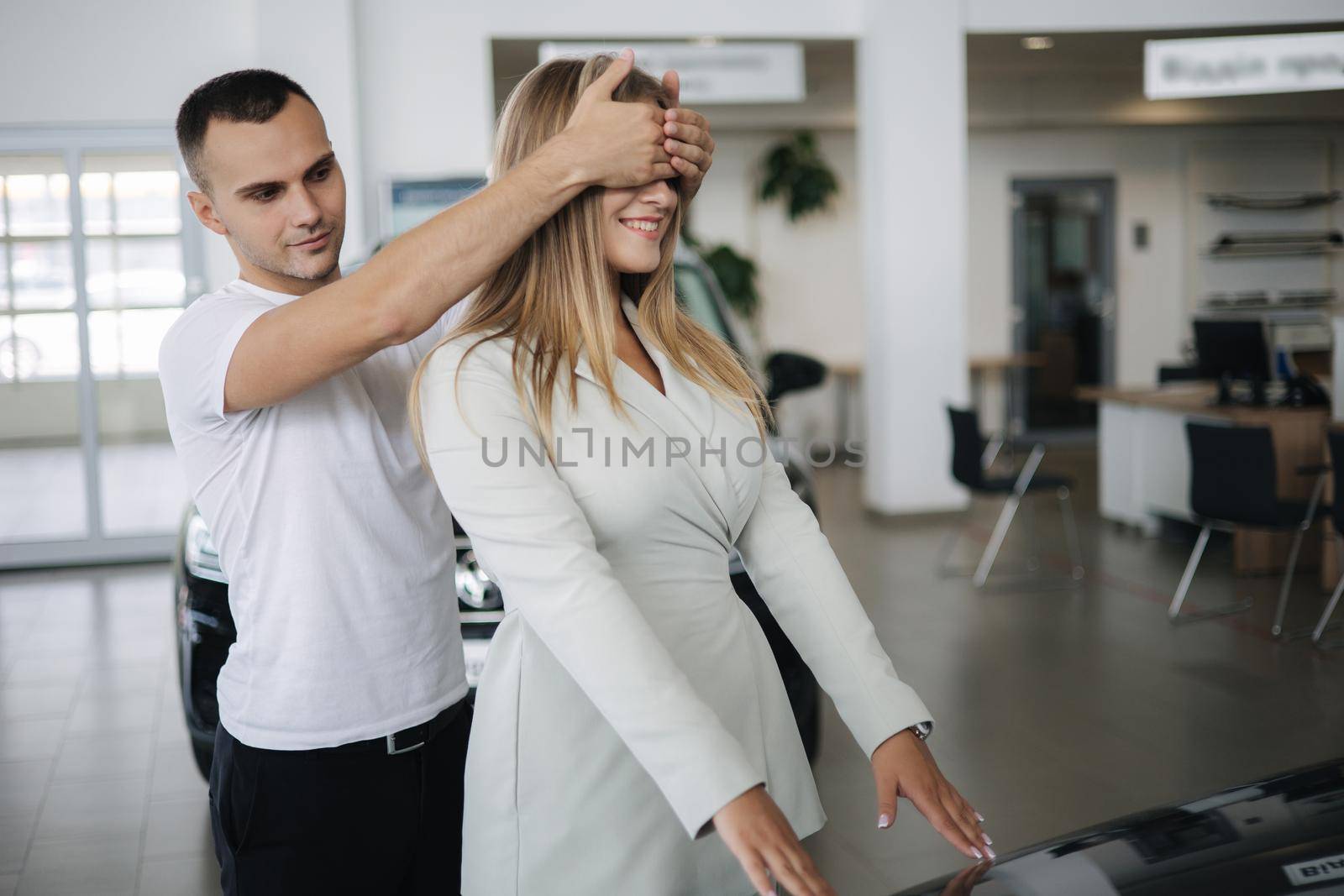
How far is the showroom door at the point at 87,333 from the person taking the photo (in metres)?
6.65

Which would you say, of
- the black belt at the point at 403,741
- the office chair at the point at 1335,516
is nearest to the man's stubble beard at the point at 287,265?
the black belt at the point at 403,741

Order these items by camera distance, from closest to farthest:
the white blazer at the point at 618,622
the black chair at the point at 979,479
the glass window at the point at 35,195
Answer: the white blazer at the point at 618,622, the black chair at the point at 979,479, the glass window at the point at 35,195

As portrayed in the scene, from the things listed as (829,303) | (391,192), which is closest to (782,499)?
(391,192)

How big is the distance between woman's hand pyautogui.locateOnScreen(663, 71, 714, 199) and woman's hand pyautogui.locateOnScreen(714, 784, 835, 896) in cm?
61

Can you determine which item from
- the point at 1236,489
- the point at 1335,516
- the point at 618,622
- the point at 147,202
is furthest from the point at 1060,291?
the point at 618,622

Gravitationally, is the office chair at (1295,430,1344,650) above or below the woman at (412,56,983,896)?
below

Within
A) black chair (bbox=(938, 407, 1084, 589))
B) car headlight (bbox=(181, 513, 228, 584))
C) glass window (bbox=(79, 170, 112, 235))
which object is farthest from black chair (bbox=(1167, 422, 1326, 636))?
glass window (bbox=(79, 170, 112, 235))

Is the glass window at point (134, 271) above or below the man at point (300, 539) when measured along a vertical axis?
above

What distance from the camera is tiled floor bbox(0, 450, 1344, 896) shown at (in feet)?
9.91

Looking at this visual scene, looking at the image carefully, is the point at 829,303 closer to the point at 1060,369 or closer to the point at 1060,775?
the point at 1060,369

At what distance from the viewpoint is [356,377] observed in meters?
1.43

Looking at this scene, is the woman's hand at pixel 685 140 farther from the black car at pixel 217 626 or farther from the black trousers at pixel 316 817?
the black car at pixel 217 626

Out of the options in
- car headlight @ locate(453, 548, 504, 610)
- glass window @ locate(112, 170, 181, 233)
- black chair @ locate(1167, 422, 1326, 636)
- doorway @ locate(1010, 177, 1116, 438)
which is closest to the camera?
car headlight @ locate(453, 548, 504, 610)

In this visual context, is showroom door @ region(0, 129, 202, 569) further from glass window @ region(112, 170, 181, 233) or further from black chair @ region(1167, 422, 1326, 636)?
black chair @ region(1167, 422, 1326, 636)
